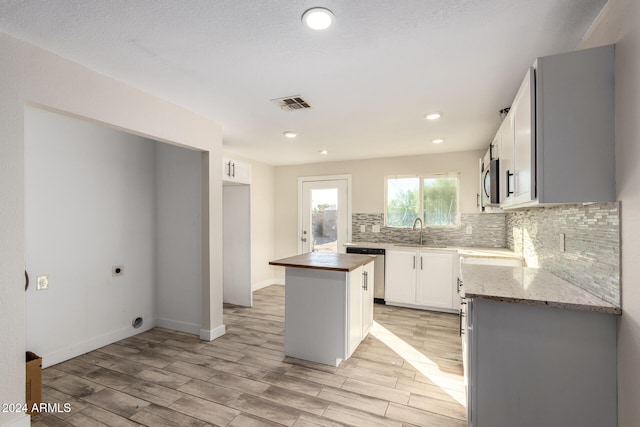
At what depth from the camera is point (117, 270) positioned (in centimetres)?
334

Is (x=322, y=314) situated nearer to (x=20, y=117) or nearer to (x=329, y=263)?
(x=329, y=263)

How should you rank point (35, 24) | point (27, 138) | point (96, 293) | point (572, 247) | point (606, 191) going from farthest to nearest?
point (96, 293), point (27, 138), point (572, 247), point (35, 24), point (606, 191)

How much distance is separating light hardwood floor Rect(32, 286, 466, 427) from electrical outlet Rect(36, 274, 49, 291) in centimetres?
72

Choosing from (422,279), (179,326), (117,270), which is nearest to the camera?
(117,270)

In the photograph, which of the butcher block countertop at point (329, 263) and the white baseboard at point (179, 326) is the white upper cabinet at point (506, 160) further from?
the white baseboard at point (179, 326)

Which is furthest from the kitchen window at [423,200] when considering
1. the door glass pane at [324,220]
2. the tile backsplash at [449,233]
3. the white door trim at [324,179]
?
the door glass pane at [324,220]

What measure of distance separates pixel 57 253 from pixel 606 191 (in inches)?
160

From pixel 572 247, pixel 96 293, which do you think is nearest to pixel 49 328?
pixel 96 293

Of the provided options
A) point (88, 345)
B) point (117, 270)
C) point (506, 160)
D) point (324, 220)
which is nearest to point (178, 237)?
point (117, 270)

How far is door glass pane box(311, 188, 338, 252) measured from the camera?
561cm

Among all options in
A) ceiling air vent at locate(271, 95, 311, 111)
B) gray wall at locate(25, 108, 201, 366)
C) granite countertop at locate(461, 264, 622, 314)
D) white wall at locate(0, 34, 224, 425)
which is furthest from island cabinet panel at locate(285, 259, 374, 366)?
white wall at locate(0, 34, 224, 425)

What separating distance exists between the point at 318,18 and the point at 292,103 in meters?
1.20

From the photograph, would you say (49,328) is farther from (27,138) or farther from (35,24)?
(35,24)

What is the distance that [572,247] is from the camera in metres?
1.90
